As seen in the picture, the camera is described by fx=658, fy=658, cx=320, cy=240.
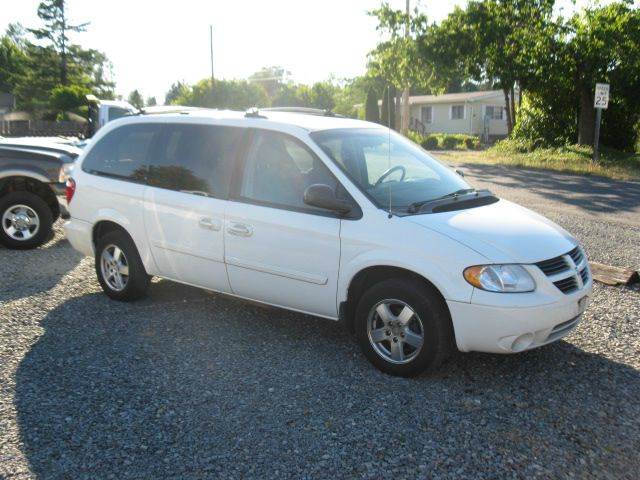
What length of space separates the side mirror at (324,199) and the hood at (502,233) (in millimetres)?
476

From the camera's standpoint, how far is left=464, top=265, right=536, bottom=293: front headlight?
13.3 feet

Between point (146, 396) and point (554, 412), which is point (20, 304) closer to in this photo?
point (146, 396)

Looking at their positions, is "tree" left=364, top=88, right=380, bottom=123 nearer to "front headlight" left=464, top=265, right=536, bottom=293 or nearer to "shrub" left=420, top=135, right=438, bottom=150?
"shrub" left=420, top=135, right=438, bottom=150

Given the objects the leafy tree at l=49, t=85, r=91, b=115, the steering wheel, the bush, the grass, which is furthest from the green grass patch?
the leafy tree at l=49, t=85, r=91, b=115

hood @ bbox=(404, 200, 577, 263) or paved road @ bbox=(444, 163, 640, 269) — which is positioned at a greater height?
hood @ bbox=(404, 200, 577, 263)

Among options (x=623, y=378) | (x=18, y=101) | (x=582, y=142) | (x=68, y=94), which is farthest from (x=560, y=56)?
(x=18, y=101)

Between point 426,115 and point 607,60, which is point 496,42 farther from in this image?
point 426,115

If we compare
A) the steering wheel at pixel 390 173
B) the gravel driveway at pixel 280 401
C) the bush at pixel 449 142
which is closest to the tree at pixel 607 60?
the bush at pixel 449 142

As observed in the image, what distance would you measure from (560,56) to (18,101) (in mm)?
61339

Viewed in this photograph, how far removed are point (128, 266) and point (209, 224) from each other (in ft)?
4.00

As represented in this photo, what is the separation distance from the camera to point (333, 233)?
180 inches

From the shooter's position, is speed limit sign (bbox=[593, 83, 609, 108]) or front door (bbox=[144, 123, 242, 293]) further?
speed limit sign (bbox=[593, 83, 609, 108])

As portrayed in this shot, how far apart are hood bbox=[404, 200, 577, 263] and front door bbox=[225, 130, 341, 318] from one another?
2.36 feet

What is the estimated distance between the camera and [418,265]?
4195mm
